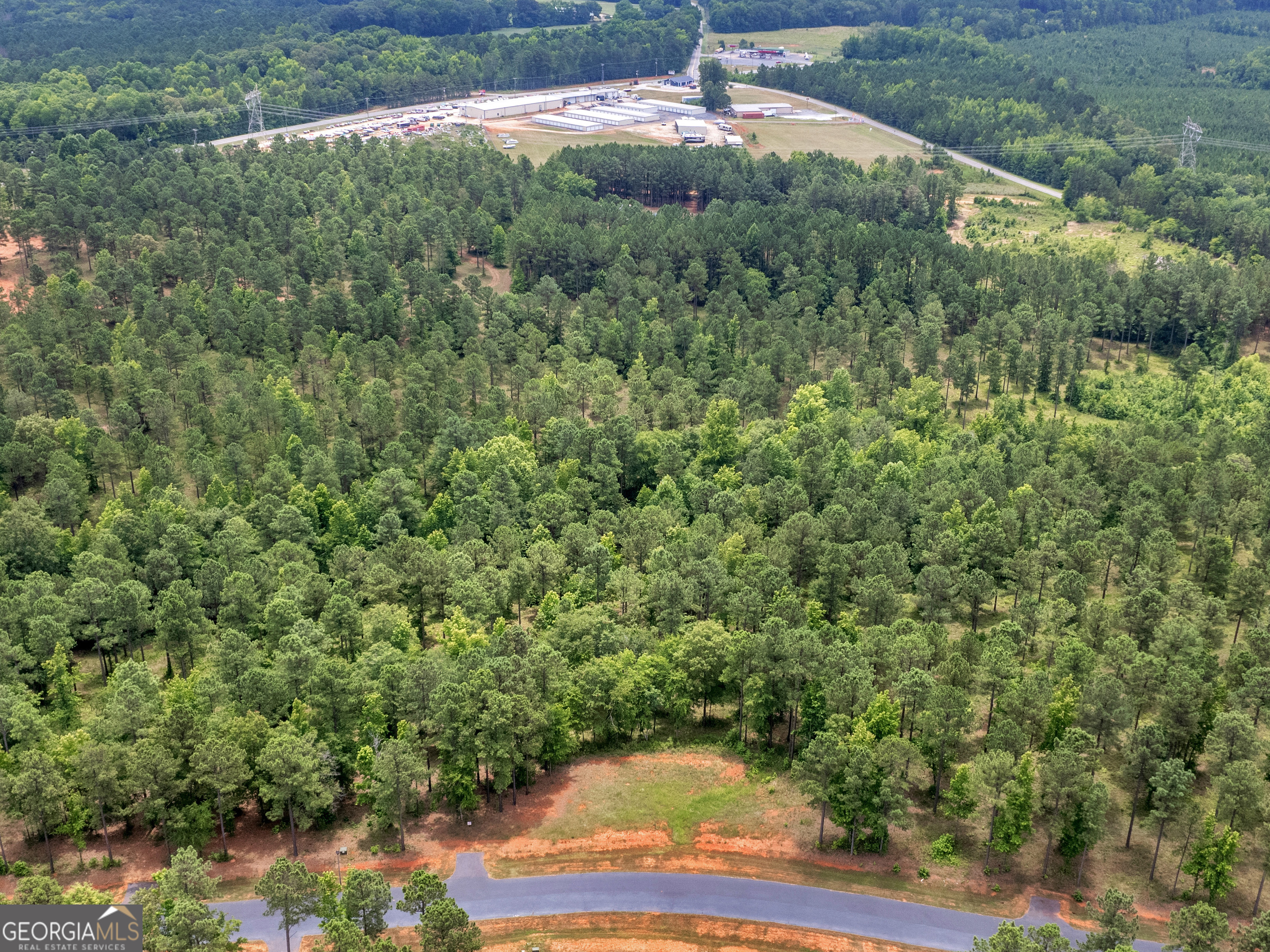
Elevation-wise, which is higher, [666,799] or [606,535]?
[606,535]

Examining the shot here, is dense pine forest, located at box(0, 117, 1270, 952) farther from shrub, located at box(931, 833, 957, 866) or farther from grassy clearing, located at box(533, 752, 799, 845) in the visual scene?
grassy clearing, located at box(533, 752, 799, 845)

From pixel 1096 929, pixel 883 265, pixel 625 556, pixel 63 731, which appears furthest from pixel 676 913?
pixel 883 265

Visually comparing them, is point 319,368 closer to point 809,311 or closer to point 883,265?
point 809,311

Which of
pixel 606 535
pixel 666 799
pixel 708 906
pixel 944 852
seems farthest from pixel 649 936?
pixel 606 535

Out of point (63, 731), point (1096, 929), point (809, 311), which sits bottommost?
point (1096, 929)

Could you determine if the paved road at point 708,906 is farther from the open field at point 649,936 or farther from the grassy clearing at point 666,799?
the grassy clearing at point 666,799

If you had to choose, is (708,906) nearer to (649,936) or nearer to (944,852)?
(649,936)
